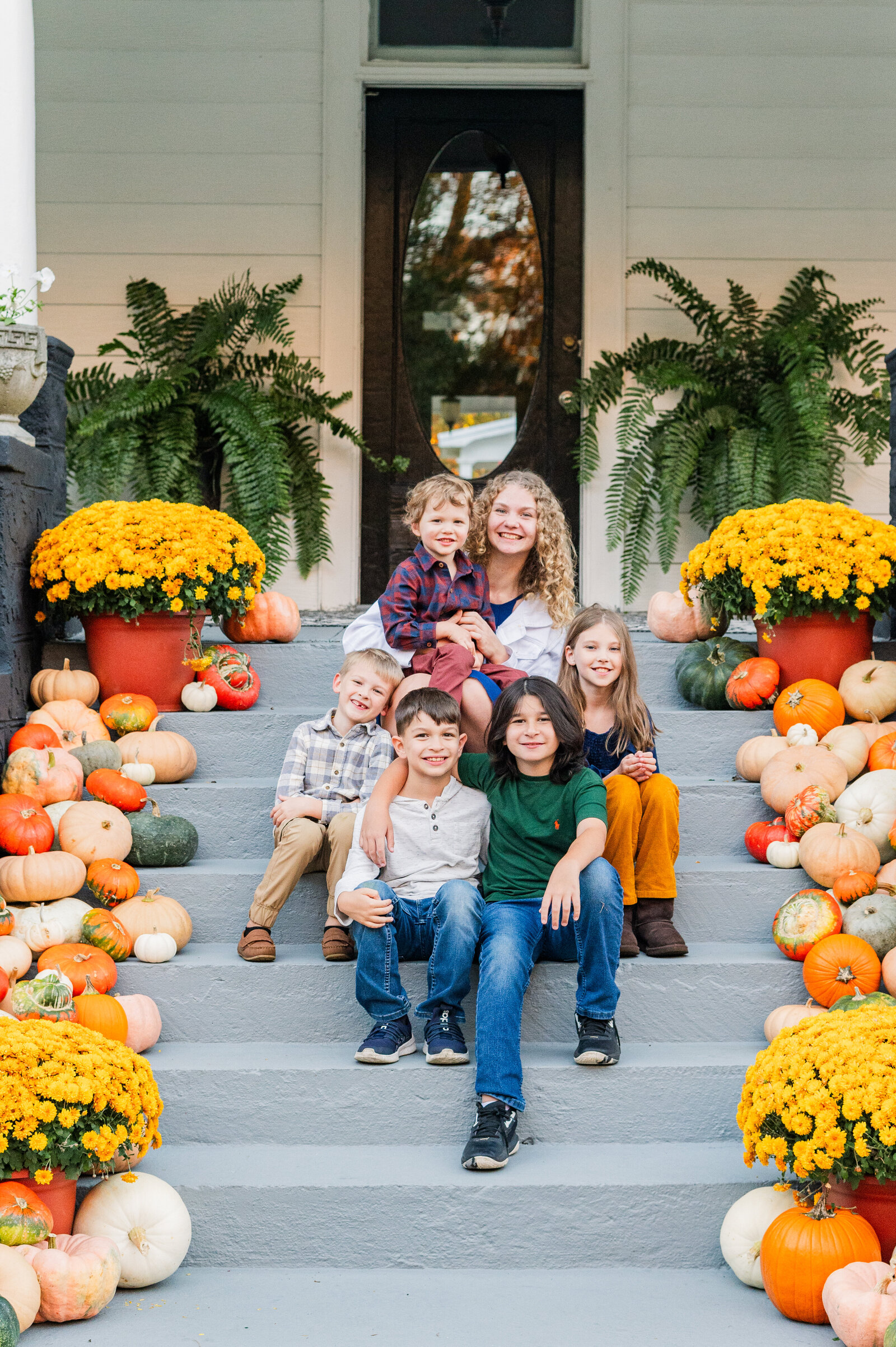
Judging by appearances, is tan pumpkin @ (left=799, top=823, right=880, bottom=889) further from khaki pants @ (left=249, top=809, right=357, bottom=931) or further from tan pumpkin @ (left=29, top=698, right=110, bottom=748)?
tan pumpkin @ (left=29, top=698, right=110, bottom=748)

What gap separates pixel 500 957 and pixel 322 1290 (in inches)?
27.6

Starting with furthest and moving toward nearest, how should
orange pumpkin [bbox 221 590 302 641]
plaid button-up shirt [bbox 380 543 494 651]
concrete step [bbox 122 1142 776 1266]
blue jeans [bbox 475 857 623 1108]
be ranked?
orange pumpkin [bbox 221 590 302 641], plaid button-up shirt [bbox 380 543 494 651], blue jeans [bbox 475 857 623 1108], concrete step [bbox 122 1142 776 1266]

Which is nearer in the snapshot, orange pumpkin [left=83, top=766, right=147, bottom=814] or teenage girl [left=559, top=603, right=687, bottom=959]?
teenage girl [left=559, top=603, right=687, bottom=959]

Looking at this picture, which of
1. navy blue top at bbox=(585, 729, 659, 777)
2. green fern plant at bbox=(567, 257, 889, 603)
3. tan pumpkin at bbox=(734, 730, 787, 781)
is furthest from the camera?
green fern plant at bbox=(567, 257, 889, 603)

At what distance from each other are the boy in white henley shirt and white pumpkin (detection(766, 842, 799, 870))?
808mm

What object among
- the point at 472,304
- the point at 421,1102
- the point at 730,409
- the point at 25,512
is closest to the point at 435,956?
the point at 421,1102

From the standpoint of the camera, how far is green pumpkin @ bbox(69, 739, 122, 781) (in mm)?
3508

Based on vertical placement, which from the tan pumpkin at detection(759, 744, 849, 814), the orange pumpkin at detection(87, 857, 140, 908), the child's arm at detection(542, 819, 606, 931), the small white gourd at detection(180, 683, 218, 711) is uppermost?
the small white gourd at detection(180, 683, 218, 711)

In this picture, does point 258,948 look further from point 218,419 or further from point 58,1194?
point 218,419

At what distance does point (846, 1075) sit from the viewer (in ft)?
7.18

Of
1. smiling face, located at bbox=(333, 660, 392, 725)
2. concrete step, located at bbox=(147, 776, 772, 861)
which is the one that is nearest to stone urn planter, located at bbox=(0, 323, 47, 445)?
concrete step, located at bbox=(147, 776, 772, 861)

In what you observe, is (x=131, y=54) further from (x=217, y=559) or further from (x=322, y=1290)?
(x=322, y=1290)

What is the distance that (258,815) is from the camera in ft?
11.6

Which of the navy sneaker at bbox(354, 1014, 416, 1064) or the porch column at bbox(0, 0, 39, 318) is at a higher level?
the porch column at bbox(0, 0, 39, 318)
